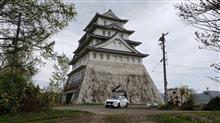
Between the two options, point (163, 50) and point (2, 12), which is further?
point (163, 50)

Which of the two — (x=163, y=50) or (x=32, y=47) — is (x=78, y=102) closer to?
(x=163, y=50)

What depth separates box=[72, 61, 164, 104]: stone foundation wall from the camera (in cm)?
4106

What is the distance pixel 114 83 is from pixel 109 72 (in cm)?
219

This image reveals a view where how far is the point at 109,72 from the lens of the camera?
44.6 meters

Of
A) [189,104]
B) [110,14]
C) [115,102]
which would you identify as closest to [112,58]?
[110,14]

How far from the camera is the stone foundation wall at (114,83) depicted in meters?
41.1

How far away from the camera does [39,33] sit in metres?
12.0

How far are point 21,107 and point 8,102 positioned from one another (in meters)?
1.25

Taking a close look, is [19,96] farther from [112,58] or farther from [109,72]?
[112,58]

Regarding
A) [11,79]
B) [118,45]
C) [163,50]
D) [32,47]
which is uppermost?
[118,45]

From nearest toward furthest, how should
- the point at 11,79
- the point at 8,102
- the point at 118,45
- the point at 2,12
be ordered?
the point at 2,12 → the point at 8,102 → the point at 11,79 → the point at 118,45

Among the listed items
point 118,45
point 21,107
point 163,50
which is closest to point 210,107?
point 163,50

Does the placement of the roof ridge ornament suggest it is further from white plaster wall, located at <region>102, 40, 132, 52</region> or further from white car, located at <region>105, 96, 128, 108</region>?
white car, located at <region>105, 96, 128, 108</region>

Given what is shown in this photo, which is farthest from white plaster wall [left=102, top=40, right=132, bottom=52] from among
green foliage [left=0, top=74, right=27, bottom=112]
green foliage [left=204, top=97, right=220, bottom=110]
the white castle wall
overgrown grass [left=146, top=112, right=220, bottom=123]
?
overgrown grass [left=146, top=112, right=220, bottom=123]
